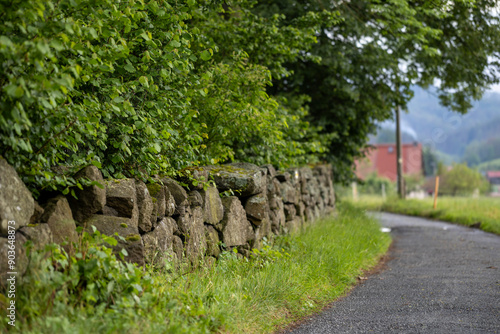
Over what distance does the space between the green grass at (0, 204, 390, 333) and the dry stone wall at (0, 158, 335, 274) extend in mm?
297

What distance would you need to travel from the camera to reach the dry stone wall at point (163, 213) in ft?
12.3

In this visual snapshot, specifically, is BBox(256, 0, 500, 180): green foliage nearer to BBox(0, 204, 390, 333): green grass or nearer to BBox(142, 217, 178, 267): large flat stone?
BBox(0, 204, 390, 333): green grass

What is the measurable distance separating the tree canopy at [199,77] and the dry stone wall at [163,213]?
0.24 m

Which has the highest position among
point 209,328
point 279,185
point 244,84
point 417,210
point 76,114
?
point 244,84

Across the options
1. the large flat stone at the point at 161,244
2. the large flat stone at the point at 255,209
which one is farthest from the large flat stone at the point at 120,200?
the large flat stone at the point at 255,209

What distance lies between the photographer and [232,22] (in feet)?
31.2

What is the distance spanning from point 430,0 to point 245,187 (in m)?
8.20

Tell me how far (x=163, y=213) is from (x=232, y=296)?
1164 millimetres

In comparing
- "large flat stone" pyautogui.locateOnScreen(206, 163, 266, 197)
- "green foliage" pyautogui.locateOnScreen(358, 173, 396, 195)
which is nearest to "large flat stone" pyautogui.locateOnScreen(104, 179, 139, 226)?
"large flat stone" pyautogui.locateOnScreen(206, 163, 266, 197)

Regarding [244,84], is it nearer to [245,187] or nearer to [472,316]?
[245,187]

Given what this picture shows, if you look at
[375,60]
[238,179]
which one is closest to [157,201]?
[238,179]

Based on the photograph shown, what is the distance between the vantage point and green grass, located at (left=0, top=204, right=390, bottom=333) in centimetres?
345

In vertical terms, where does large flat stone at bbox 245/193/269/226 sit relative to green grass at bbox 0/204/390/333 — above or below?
above

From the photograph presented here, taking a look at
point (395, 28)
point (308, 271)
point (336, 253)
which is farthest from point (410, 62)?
point (308, 271)
